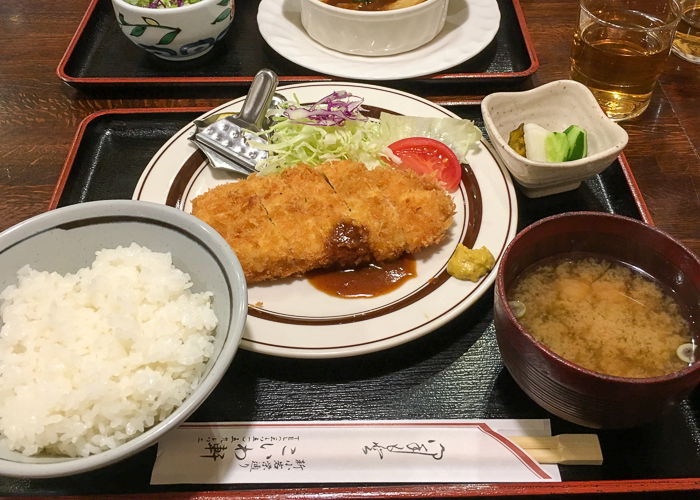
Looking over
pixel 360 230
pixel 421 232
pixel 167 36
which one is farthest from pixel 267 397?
pixel 167 36

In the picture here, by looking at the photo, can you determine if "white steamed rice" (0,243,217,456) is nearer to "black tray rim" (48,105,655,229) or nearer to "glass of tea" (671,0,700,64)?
"black tray rim" (48,105,655,229)

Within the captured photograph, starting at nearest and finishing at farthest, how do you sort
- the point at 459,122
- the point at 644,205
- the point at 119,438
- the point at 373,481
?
1. the point at 119,438
2. the point at 373,481
3. the point at 644,205
4. the point at 459,122

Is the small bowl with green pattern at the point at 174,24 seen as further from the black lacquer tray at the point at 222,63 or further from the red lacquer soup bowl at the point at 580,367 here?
the red lacquer soup bowl at the point at 580,367

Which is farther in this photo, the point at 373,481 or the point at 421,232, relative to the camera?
the point at 421,232

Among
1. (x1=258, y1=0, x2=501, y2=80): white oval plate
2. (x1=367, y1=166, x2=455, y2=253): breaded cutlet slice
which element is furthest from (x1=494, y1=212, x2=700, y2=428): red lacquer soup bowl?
(x1=258, y1=0, x2=501, y2=80): white oval plate

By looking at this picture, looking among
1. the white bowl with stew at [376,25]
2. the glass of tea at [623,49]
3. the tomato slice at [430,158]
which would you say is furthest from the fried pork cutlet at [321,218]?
the glass of tea at [623,49]

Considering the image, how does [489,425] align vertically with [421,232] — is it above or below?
below

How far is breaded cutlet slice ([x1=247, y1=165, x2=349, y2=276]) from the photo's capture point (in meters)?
1.94

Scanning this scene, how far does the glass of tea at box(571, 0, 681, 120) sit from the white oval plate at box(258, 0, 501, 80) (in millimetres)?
511

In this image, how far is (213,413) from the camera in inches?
64.6

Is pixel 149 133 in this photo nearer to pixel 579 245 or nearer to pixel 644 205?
pixel 579 245

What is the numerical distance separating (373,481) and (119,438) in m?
0.66

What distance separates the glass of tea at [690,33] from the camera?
292 centimetres

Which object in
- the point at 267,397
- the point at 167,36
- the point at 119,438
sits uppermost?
the point at 167,36
